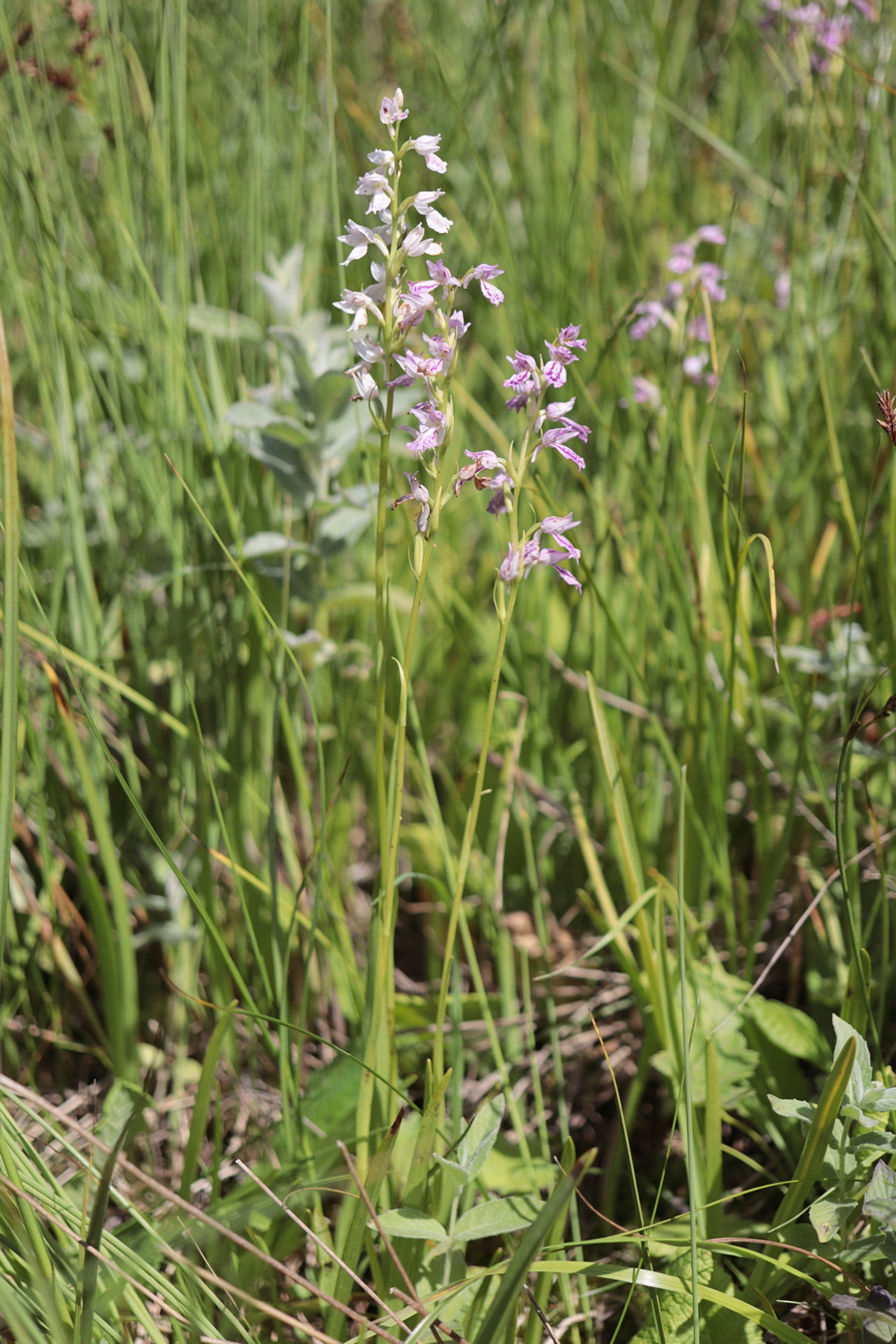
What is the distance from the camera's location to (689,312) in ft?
5.09

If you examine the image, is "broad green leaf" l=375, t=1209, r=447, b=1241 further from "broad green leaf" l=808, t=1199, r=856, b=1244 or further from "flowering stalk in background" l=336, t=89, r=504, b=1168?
"broad green leaf" l=808, t=1199, r=856, b=1244

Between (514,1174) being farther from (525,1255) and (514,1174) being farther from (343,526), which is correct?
(343,526)

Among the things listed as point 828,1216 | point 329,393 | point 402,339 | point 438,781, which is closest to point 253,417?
point 329,393

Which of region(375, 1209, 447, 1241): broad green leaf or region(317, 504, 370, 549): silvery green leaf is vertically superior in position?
region(317, 504, 370, 549): silvery green leaf

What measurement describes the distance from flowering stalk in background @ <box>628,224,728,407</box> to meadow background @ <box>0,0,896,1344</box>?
0.07 meters

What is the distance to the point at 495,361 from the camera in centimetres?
238

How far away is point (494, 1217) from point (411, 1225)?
107mm

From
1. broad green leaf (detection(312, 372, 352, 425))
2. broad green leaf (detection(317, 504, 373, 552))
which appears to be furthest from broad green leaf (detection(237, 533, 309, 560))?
broad green leaf (detection(312, 372, 352, 425))

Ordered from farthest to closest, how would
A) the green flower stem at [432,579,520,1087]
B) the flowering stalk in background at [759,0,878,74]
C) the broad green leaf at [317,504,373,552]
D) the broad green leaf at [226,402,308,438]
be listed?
the flowering stalk in background at [759,0,878,74]
the broad green leaf at [317,504,373,552]
the broad green leaf at [226,402,308,438]
the green flower stem at [432,579,520,1087]

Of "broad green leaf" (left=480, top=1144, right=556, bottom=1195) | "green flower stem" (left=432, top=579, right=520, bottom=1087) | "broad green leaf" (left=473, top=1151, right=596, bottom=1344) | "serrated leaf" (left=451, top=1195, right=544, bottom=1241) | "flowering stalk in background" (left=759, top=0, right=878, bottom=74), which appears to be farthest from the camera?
"flowering stalk in background" (left=759, top=0, right=878, bottom=74)

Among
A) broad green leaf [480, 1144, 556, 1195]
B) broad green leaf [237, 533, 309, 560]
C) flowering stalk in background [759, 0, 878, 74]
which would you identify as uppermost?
flowering stalk in background [759, 0, 878, 74]

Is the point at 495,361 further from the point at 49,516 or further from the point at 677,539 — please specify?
the point at 49,516

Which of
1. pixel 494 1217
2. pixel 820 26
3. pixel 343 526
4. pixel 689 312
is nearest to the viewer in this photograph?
pixel 494 1217

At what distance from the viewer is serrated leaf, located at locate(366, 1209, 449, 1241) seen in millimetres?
964
